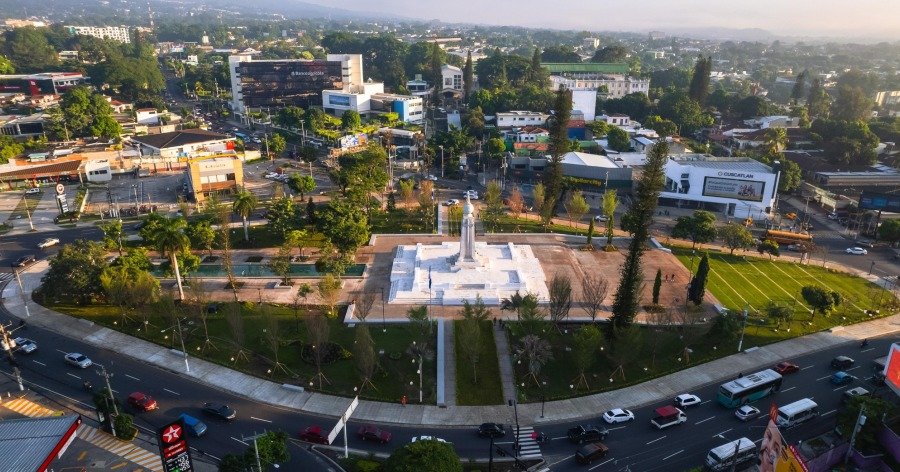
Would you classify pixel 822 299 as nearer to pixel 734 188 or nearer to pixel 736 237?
pixel 736 237

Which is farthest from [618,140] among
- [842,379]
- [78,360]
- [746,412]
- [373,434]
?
[78,360]

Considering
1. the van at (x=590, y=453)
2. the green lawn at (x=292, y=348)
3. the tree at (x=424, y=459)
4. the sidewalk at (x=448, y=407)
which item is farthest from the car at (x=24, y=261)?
the van at (x=590, y=453)

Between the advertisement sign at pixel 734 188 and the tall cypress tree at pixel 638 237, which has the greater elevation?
the tall cypress tree at pixel 638 237

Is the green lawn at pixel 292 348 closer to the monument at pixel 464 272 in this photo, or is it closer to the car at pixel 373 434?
the car at pixel 373 434

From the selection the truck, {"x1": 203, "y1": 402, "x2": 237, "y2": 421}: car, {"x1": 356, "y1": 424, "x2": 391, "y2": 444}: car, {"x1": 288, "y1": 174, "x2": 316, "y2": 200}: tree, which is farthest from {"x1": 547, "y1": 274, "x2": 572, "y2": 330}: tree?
{"x1": 288, "y1": 174, "x2": 316, "y2": 200}: tree

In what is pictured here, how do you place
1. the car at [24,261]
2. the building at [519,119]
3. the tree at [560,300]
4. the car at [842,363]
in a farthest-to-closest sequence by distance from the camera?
the building at [519,119] → the car at [24,261] → the tree at [560,300] → the car at [842,363]

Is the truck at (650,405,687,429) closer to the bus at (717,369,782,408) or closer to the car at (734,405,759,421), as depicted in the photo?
the car at (734,405,759,421)

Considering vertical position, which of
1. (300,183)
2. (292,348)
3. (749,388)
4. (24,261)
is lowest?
(292,348)
